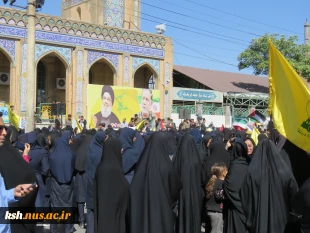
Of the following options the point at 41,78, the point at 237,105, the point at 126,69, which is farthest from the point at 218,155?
the point at 237,105

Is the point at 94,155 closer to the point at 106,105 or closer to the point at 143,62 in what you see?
the point at 106,105

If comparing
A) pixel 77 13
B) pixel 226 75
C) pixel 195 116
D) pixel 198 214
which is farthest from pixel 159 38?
pixel 198 214

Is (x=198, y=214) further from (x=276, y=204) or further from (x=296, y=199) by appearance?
(x=296, y=199)

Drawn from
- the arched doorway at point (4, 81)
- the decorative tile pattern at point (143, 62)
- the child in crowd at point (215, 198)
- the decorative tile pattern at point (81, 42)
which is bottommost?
the child in crowd at point (215, 198)

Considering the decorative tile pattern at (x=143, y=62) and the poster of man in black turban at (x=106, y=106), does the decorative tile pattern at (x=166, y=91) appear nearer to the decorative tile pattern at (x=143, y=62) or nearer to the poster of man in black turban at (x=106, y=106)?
the decorative tile pattern at (x=143, y=62)

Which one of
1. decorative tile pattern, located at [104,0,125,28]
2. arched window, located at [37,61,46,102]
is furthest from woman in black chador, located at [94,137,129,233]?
decorative tile pattern, located at [104,0,125,28]

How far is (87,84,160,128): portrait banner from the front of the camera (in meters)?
19.6

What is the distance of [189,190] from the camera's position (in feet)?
15.4

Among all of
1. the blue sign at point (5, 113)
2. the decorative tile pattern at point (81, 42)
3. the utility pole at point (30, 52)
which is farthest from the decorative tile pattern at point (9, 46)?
the utility pole at point (30, 52)

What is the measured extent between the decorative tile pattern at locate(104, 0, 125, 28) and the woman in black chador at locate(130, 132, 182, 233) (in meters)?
20.9

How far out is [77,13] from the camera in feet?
89.4

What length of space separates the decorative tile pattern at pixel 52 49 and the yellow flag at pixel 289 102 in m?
16.8

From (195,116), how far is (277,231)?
20032 millimetres

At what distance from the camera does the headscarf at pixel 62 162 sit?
588 centimetres
